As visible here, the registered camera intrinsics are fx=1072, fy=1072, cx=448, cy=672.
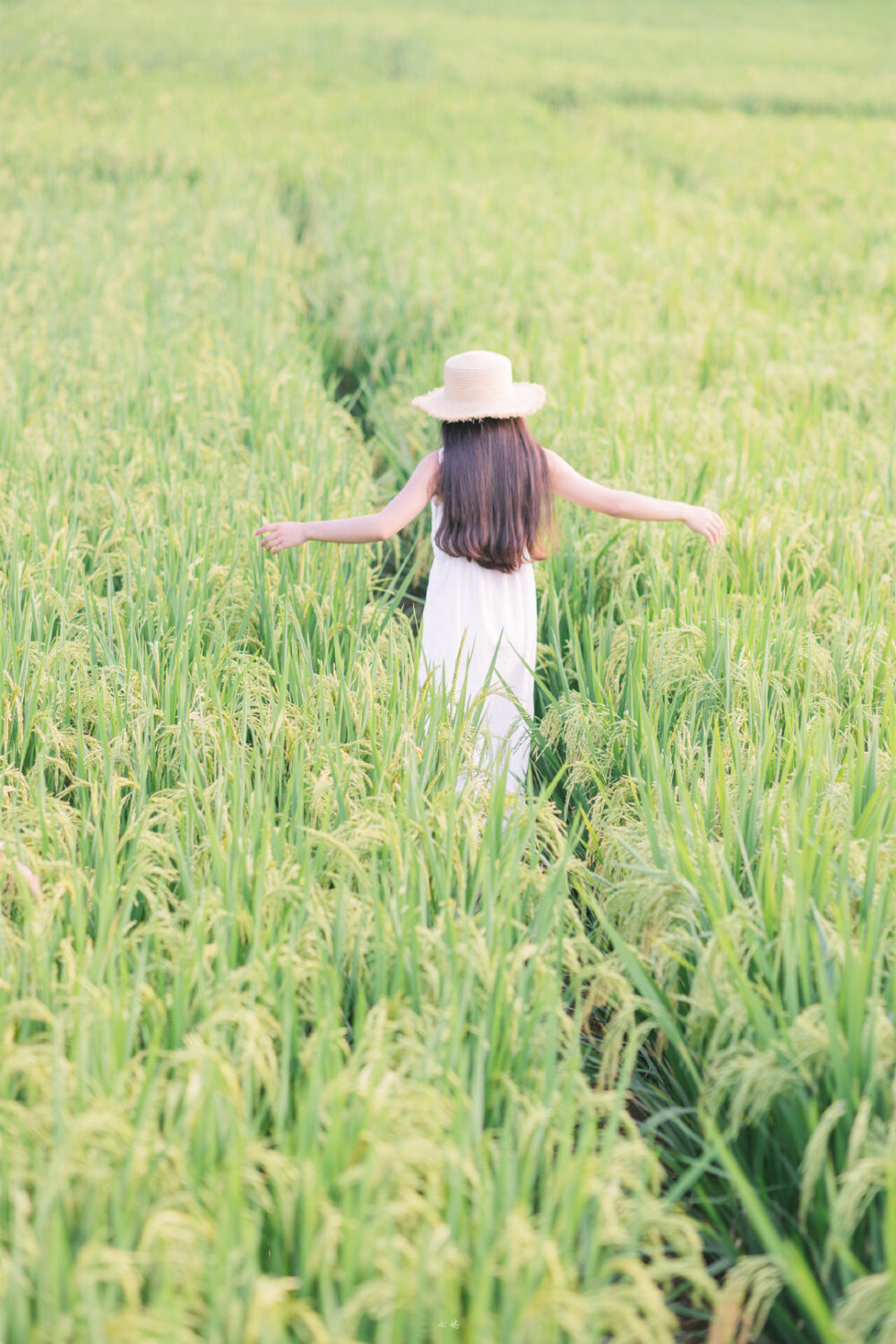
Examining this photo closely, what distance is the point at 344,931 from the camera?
1.67 m

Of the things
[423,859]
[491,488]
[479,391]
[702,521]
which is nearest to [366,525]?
[491,488]

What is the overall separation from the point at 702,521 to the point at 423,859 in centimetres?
130

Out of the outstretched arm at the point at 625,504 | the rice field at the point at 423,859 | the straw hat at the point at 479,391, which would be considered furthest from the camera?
the outstretched arm at the point at 625,504

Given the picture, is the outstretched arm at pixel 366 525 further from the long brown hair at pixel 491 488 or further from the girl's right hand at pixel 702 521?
the girl's right hand at pixel 702 521

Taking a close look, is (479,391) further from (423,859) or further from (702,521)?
(423,859)

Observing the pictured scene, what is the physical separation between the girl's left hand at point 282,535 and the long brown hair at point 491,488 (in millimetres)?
348

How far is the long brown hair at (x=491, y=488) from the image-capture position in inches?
101

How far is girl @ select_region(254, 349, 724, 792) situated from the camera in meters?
2.53

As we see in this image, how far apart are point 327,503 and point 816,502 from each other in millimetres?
1631

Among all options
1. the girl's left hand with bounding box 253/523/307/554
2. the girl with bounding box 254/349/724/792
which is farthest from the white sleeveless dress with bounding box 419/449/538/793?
the girl's left hand with bounding box 253/523/307/554

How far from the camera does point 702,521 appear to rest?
104 inches

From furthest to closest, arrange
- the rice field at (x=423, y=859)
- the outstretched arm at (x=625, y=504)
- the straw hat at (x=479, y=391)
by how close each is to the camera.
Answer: the outstretched arm at (x=625, y=504) → the straw hat at (x=479, y=391) → the rice field at (x=423, y=859)

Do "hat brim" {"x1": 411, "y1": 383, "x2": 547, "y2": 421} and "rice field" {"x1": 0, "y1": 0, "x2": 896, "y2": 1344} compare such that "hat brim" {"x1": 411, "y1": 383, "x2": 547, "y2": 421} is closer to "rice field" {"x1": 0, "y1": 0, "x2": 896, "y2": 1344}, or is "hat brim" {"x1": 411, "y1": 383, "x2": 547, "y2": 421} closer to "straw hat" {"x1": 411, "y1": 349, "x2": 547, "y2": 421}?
"straw hat" {"x1": 411, "y1": 349, "x2": 547, "y2": 421}

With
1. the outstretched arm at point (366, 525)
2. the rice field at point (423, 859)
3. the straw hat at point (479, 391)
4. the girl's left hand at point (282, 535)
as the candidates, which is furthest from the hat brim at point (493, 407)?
the rice field at point (423, 859)
